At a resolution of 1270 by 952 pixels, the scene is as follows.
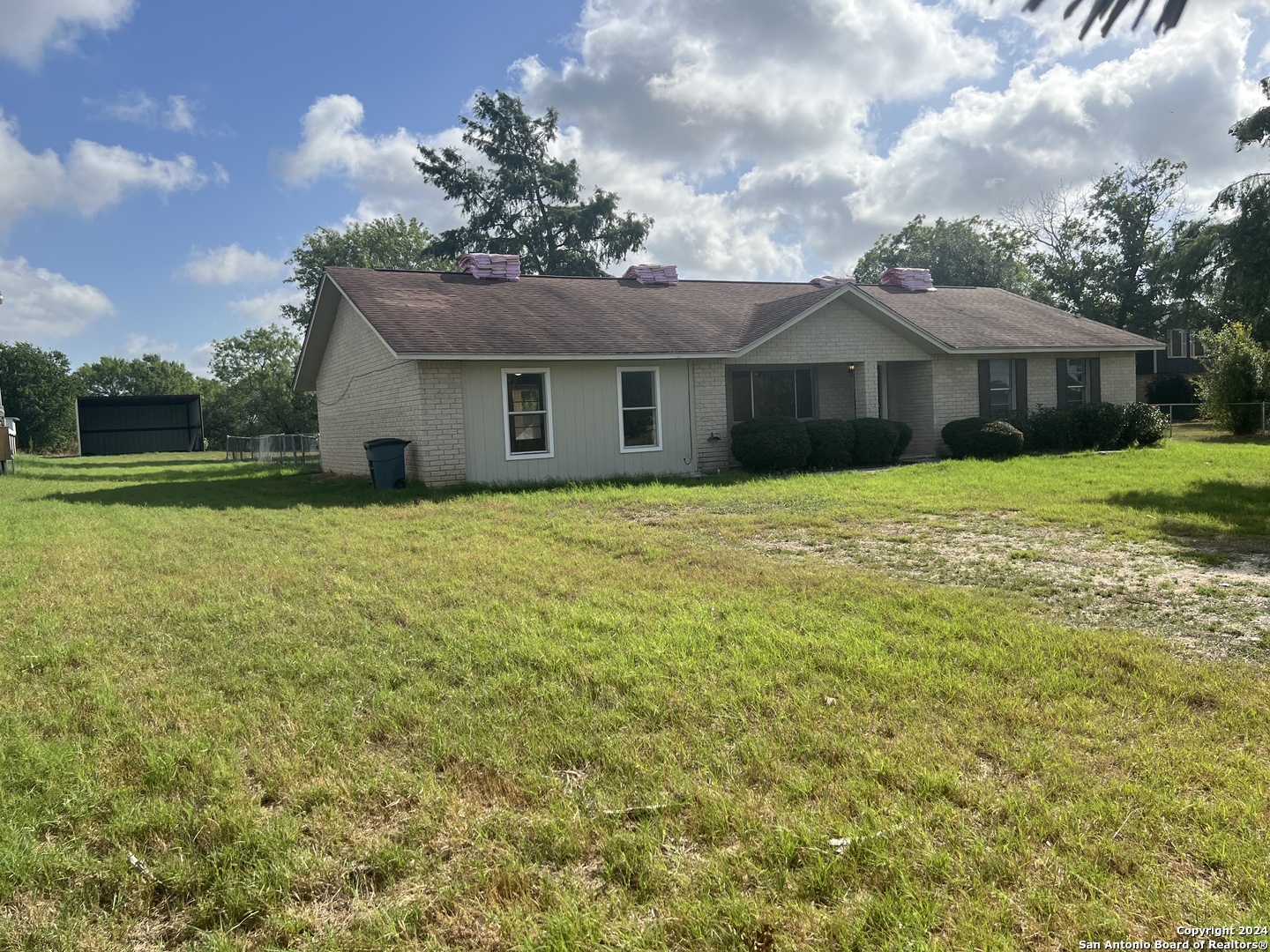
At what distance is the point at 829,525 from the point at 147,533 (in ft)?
27.9

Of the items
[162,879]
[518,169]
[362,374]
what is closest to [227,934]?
[162,879]

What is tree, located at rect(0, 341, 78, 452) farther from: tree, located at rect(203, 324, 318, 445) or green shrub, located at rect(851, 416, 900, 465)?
green shrub, located at rect(851, 416, 900, 465)

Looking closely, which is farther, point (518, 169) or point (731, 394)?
point (518, 169)

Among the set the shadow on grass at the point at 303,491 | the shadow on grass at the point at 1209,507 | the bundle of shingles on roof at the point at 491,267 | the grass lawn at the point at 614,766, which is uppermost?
the bundle of shingles on roof at the point at 491,267

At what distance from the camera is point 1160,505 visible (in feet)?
35.8

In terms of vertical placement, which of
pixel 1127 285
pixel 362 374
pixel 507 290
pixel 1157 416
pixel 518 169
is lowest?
pixel 1157 416

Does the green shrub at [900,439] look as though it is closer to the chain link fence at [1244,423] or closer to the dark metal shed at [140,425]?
the chain link fence at [1244,423]

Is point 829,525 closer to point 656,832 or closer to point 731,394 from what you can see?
point 656,832

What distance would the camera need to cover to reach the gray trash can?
628 inches

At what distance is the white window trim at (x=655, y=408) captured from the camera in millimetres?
17609

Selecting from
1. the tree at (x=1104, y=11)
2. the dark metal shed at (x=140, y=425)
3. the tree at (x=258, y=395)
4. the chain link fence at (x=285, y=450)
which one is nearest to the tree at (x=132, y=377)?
the tree at (x=258, y=395)

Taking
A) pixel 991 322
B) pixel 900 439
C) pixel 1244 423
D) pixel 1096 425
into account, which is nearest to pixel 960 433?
pixel 900 439

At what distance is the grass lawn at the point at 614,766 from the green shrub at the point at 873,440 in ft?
38.2

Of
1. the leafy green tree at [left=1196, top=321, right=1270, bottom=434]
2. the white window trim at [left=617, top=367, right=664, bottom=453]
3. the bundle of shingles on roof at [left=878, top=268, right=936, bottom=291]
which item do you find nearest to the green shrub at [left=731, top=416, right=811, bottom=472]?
the white window trim at [left=617, top=367, right=664, bottom=453]
